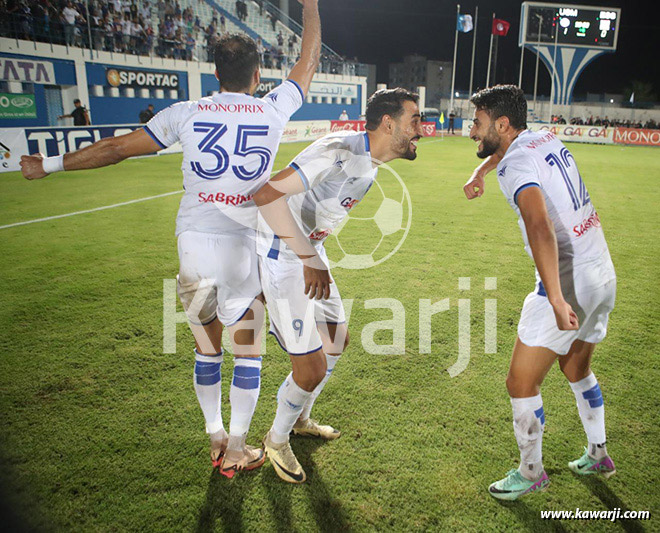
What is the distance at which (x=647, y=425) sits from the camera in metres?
3.33

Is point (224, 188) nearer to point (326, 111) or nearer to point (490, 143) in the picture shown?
point (490, 143)

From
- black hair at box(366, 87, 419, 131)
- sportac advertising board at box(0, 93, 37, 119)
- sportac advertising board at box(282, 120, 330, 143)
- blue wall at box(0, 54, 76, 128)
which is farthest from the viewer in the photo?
sportac advertising board at box(282, 120, 330, 143)

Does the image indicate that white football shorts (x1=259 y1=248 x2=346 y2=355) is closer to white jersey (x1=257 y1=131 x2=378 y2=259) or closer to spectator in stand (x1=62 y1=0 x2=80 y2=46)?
white jersey (x1=257 y1=131 x2=378 y2=259)

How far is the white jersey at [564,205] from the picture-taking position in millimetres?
2383

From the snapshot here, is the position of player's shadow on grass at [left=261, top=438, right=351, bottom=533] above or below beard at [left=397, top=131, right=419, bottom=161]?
below

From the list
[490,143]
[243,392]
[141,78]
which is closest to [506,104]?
[490,143]

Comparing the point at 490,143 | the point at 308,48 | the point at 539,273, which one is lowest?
the point at 539,273

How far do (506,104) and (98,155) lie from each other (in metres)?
2.13

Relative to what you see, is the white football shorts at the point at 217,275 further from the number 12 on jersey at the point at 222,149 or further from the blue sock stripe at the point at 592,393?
the blue sock stripe at the point at 592,393

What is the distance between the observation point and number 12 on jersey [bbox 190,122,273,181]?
254cm

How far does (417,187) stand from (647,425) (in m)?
10.4

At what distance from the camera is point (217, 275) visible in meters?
2.70
